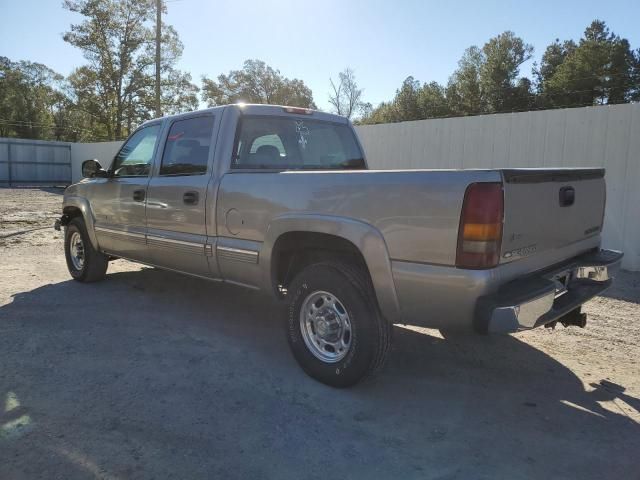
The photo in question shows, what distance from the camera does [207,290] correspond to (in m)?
5.94

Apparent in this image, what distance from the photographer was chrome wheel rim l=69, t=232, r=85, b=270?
625cm

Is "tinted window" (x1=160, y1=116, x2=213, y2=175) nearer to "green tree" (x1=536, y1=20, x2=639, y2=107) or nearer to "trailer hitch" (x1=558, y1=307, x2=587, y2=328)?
"trailer hitch" (x1=558, y1=307, x2=587, y2=328)

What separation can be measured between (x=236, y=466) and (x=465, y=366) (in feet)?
6.79

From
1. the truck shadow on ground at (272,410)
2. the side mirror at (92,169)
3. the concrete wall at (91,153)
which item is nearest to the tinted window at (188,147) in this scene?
the side mirror at (92,169)

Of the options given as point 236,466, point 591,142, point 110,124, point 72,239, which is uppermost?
point 110,124

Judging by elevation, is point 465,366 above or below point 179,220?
below

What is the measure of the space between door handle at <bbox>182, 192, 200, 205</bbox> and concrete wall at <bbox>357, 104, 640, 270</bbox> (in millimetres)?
5703

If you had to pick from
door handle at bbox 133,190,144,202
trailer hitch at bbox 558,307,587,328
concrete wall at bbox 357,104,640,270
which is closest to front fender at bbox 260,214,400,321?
trailer hitch at bbox 558,307,587,328

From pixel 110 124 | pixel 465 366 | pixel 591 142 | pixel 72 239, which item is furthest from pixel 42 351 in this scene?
pixel 110 124

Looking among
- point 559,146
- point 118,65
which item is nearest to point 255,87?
point 118,65

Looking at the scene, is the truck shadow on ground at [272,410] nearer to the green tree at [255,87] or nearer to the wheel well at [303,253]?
the wheel well at [303,253]

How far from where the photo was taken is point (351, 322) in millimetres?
3207

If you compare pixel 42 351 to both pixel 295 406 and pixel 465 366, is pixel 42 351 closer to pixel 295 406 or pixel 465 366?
pixel 295 406

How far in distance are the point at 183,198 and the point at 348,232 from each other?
1884 mm
